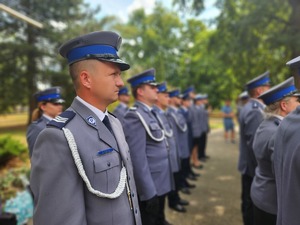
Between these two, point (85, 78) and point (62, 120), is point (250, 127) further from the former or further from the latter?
point (62, 120)

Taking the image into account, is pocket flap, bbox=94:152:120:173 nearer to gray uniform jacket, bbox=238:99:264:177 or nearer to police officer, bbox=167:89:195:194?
gray uniform jacket, bbox=238:99:264:177

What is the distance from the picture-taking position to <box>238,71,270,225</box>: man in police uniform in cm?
337

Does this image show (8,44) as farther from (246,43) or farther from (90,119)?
(90,119)

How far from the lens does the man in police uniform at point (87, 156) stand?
1267 mm

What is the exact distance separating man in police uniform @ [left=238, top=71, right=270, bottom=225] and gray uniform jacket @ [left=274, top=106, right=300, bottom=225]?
1.70m

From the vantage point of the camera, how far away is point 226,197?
16.5 feet

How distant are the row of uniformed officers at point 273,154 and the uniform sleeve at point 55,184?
1.13 m

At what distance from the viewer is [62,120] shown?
4.70 feet

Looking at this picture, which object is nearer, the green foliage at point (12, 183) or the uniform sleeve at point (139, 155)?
the uniform sleeve at point (139, 155)

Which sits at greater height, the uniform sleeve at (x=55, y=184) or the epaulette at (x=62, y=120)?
the epaulette at (x=62, y=120)

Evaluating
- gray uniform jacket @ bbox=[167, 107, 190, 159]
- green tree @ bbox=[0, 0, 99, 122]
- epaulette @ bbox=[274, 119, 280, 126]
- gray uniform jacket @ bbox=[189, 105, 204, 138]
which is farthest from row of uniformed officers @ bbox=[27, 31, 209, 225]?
green tree @ bbox=[0, 0, 99, 122]

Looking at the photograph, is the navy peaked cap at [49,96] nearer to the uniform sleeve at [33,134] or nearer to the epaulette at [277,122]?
the uniform sleeve at [33,134]

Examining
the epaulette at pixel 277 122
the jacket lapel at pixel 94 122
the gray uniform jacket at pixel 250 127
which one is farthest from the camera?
the gray uniform jacket at pixel 250 127

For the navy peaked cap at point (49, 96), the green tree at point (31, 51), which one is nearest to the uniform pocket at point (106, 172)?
the navy peaked cap at point (49, 96)
